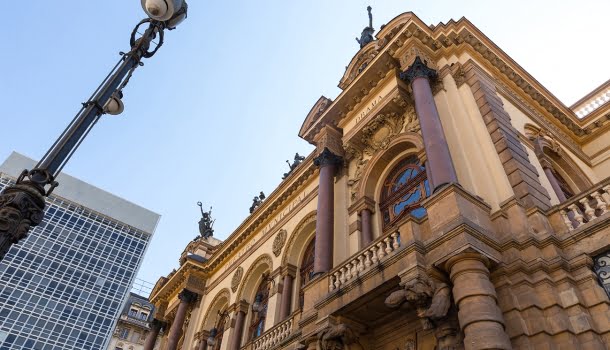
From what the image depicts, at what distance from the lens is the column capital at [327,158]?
14891mm

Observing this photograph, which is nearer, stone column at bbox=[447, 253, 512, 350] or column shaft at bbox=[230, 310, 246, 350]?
stone column at bbox=[447, 253, 512, 350]

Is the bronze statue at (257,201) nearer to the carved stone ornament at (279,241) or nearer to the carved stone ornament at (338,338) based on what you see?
the carved stone ornament at (279,241)

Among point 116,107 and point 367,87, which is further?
point 367,87

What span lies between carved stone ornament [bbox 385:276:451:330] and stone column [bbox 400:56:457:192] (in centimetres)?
235

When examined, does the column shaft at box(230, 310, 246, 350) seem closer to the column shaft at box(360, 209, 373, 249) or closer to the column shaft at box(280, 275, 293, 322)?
the column shaft at box(280, 275, 293, 322)

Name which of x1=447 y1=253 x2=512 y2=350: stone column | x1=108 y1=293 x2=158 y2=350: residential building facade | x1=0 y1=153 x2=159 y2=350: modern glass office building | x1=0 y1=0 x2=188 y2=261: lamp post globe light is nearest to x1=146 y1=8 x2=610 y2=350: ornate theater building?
x1=447 y1=253 x2=512 y2=350: stone column

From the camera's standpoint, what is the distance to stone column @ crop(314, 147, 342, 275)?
40.1ft

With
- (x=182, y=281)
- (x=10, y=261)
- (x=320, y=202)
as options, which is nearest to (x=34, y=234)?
(x=10, y=261)

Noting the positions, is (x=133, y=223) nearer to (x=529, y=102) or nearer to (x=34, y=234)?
(x=34, y=234)

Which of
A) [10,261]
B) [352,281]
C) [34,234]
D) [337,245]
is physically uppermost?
[34,234]

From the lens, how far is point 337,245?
12.8 meters

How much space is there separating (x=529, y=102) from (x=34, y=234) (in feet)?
199

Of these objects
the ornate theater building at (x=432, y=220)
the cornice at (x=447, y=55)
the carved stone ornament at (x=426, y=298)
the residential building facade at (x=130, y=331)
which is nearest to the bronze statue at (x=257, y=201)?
the ornate theater building at (x=432, y=220)

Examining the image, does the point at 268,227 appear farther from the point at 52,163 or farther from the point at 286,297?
the point at 52,163
